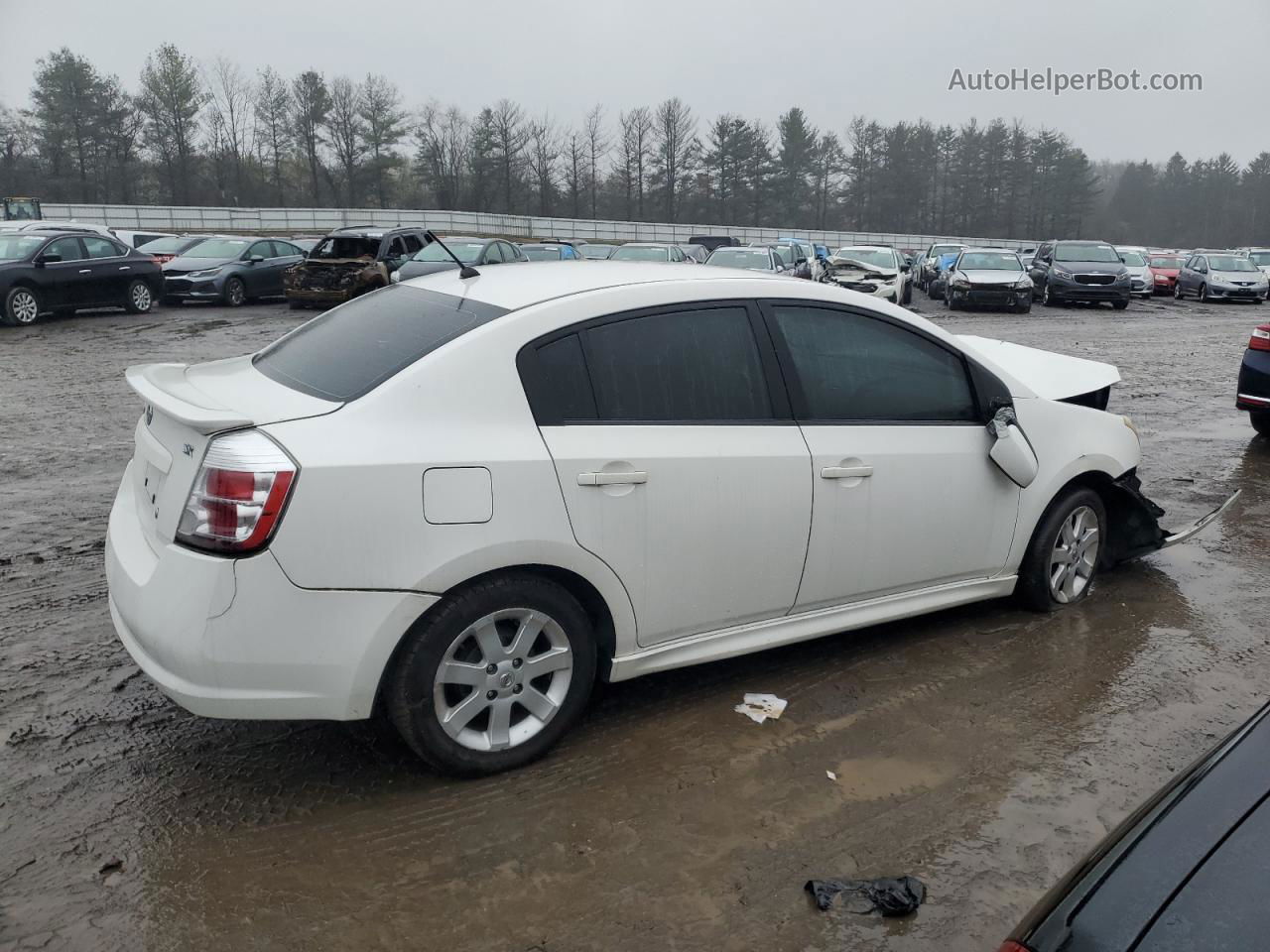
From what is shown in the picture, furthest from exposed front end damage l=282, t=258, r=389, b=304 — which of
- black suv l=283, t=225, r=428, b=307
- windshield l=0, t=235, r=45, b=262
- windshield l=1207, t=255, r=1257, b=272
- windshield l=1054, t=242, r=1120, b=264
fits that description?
windshield l=1207, t=255, r=1257, b=272

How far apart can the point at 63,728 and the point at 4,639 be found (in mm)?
1040

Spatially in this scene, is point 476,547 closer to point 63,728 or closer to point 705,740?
point 705,740

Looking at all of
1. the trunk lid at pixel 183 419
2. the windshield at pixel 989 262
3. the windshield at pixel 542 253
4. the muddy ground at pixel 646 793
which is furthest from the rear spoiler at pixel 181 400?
the windshield at pixel 989 262

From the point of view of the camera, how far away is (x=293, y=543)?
9.55ft

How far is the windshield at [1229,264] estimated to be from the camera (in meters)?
31.1

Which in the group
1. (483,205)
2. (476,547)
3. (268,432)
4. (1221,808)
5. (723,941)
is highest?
(483,205)

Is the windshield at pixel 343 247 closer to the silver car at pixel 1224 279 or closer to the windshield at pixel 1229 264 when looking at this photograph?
the silver car at pixel 1224 279

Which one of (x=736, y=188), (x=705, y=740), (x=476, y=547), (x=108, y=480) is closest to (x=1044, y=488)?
(x=705, y=740)

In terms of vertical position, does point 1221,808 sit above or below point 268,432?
below

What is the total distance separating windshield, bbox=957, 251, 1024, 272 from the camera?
24984 mm

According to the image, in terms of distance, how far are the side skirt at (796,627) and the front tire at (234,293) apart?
20373 millimetres

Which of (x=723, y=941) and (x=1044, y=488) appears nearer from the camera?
(x=723, y=941)

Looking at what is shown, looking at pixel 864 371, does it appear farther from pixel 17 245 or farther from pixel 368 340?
pixel 17 245

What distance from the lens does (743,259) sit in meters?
23.4
